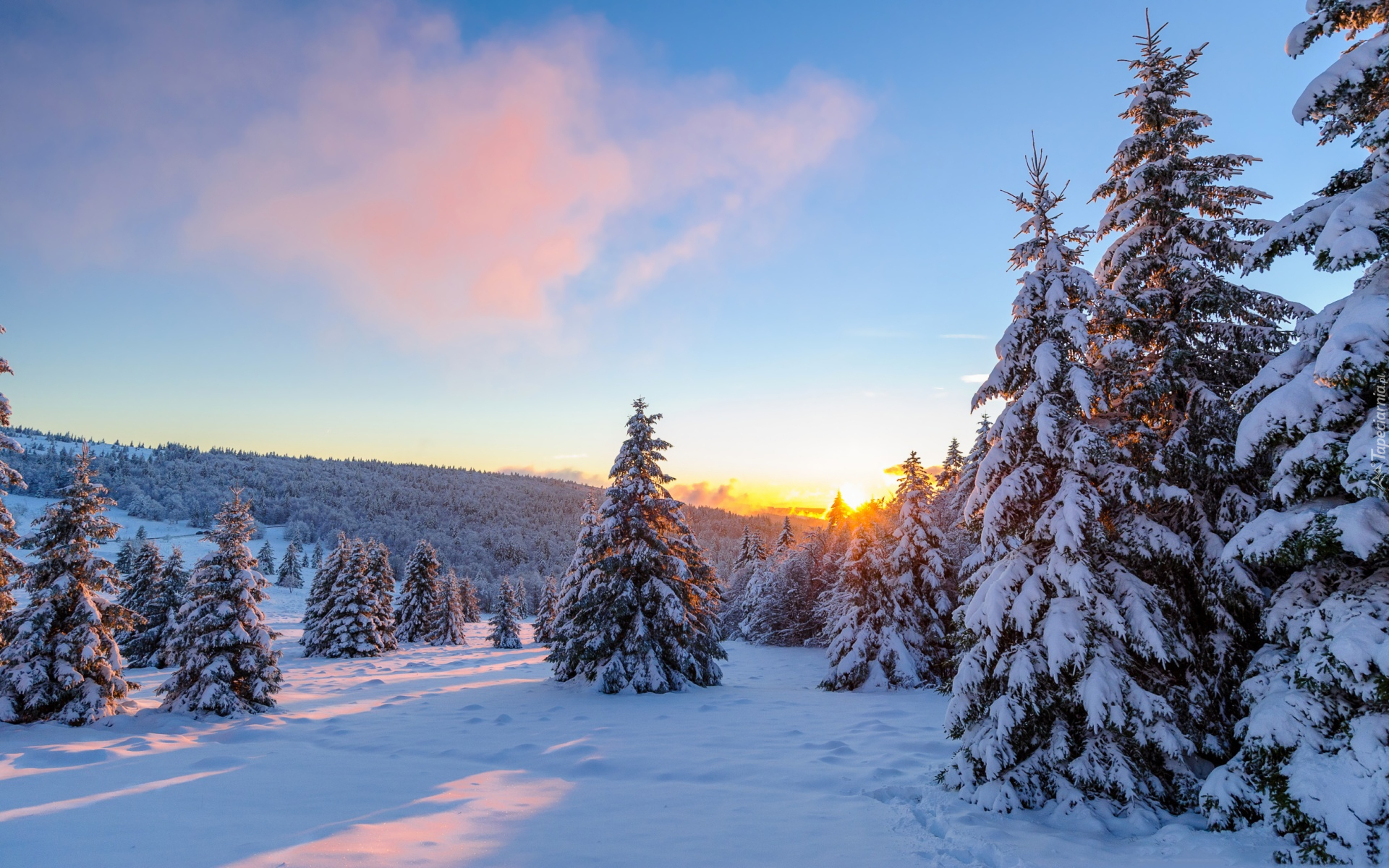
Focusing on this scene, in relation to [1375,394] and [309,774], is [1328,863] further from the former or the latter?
[309,774]

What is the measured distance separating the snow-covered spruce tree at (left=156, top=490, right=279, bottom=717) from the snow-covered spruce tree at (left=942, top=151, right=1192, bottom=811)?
1850 cm

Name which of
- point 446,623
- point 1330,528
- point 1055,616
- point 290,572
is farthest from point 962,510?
point 290,572

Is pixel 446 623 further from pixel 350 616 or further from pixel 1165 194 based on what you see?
pixel 1165 194

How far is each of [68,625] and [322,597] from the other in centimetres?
3025

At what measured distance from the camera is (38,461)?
157375 millimetres

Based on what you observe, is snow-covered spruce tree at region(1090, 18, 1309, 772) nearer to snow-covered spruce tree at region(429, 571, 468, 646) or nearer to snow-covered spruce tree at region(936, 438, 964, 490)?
snow-covered spruce tree at region(936, 438, 964, 490)

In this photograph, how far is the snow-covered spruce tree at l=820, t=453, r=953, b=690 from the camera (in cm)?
2323

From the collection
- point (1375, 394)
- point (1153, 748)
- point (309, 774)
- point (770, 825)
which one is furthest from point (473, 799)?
point (1375, 394)

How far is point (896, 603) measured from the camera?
79.6 ft

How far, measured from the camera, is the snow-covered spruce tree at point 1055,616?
308 inches

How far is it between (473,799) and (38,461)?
223187 mm

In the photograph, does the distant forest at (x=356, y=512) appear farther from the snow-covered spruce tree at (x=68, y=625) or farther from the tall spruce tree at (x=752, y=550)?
the snow-covered spruce tree at (x=68, y=625)

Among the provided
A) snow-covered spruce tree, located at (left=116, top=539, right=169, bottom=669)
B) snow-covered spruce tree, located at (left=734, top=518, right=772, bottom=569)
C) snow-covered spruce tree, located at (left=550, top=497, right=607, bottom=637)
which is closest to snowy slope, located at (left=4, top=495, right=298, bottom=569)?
snow-covered spruce tree, located at (left=116, top=539, right=169, bottom=669)

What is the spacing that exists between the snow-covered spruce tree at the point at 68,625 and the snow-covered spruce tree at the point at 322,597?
22.8 metres
